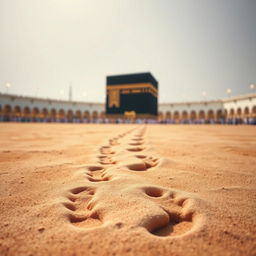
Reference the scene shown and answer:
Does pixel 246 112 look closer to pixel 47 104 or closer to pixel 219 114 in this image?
pixel 219 114

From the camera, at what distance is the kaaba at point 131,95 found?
78.6ft

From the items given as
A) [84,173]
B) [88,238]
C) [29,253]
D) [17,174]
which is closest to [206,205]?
[88,238]

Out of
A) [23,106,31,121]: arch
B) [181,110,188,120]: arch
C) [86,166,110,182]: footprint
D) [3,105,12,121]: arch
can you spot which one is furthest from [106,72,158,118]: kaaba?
[86,166,110,182]: footprint

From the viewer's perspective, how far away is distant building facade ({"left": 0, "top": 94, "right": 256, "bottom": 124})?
1018 inches

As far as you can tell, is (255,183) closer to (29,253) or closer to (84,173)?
(84,173)

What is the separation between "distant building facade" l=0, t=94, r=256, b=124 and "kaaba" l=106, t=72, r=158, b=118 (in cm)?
407

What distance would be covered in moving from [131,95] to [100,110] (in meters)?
11.7

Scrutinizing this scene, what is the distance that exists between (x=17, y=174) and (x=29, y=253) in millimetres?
821

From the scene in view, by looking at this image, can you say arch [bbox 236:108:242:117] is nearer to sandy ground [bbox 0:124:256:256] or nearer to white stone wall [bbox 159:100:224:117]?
white stone wall [bbox 159:100:224:117]

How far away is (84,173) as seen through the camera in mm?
1183

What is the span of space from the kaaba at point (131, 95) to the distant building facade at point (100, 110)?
4.07 metres

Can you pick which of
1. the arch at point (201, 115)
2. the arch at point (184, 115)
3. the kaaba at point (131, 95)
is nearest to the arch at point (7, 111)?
the kaaba at point (131, 95)

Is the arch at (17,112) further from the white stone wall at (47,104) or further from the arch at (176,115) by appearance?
the arch at (176,115)

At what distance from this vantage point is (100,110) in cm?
3525
